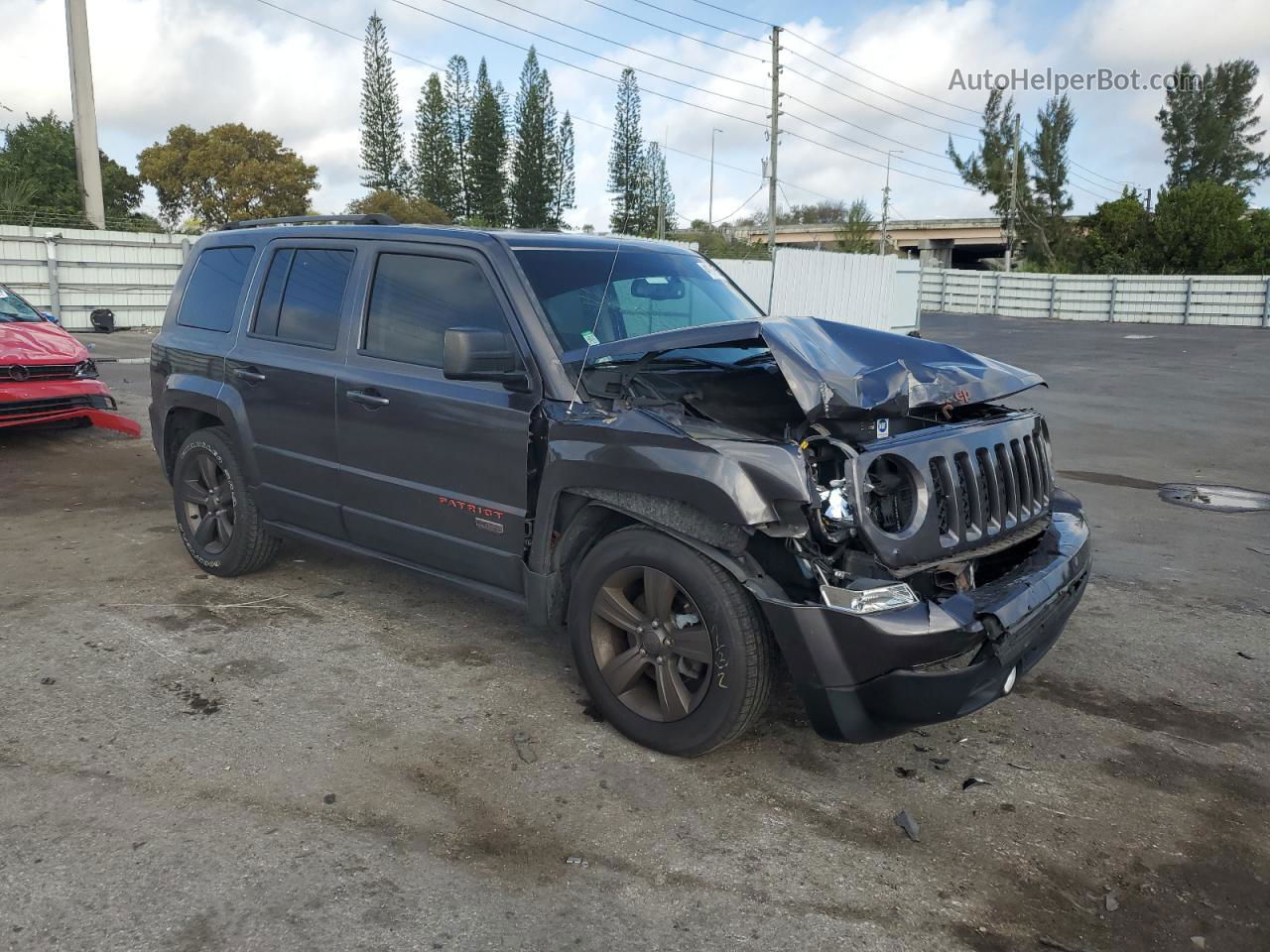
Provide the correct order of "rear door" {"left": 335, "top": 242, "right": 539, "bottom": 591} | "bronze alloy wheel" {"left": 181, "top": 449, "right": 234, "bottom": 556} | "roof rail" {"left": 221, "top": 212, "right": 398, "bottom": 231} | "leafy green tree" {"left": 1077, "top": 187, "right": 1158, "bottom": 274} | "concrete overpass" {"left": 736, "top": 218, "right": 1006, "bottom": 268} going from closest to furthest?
"rear door" {"left": 335, "top": 242, "right": 539, "bottom": 591} < "roof rail" {"left": 221, "top": 212, "right": 398, "bottom": 231} < "bronze alloy wheel" {"left": 181, "top": 449, "right": 234, "bottom": 556} < "leafy green tree" {"left": 1077, "top": 187, "right": 1158, "bottom": 274} < "concrete overpass" {"left": 736, "top": 218, "right": 1006, "bottom": 268}

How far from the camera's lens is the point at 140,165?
203 ft

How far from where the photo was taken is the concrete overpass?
2965 inches

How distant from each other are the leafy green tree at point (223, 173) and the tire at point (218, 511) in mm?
59270

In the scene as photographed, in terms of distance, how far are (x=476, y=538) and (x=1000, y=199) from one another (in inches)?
2876

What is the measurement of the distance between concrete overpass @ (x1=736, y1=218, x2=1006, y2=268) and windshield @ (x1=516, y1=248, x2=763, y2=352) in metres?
68.6

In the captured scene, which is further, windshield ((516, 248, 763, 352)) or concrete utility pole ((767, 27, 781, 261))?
concrete utility pole ((767, 27, 781, 261))

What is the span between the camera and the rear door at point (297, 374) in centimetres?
472

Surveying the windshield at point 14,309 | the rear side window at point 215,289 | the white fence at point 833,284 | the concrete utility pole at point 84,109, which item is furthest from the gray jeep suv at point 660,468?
the concrete utility pole at point 84,109

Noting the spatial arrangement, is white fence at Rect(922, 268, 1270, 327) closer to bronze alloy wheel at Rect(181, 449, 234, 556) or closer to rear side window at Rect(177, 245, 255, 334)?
rear side window at Rect(177, 245, 255, 334)

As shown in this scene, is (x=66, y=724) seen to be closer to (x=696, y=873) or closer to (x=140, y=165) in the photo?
(x=696, y=873)

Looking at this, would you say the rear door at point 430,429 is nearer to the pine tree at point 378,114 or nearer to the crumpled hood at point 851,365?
the crumpled hood at point 851,365

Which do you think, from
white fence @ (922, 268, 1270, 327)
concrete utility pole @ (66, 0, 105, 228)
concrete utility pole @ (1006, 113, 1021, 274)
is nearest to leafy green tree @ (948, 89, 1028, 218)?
concrete utility pole @ (1006, 113, 1021, 274)

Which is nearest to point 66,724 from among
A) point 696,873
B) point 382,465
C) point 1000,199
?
point 382,465

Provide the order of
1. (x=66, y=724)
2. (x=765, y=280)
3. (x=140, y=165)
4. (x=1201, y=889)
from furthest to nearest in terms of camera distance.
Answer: (x=140, y=165), (x=765, y=280), (x=66, y=724), (x=1201, y=889)
